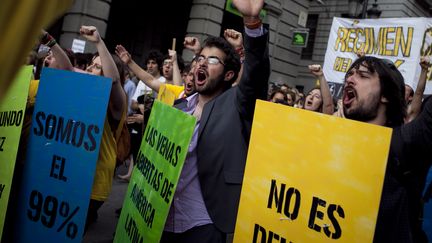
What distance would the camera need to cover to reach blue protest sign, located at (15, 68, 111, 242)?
2.22m

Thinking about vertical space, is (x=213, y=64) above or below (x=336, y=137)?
above

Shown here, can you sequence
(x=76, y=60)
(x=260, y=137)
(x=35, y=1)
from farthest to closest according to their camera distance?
(x=76, y=60) → (x=260, y=137) → (x=35, y=1)

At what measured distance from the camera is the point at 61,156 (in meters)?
2.34

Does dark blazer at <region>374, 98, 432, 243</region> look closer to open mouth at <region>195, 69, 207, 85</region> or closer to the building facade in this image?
open mouth at <region>195, 69, 207, 85</region>

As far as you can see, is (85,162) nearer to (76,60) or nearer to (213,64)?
(213,64)

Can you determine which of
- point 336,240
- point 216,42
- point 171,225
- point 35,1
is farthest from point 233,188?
point 35,1

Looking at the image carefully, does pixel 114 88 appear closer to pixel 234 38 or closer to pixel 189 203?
pixel 234 38

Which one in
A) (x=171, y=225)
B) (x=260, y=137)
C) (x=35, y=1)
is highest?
(x=35, y=1)

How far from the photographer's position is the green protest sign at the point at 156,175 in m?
1.84

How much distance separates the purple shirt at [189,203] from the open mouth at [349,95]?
0.80 meters

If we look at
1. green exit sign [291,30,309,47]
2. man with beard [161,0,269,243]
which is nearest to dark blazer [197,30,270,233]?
man with beard [161,0,269,243]

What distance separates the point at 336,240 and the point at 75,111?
1674 mm

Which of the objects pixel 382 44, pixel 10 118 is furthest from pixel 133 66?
pixel 382 44

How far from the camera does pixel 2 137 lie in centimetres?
248
